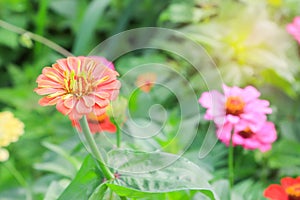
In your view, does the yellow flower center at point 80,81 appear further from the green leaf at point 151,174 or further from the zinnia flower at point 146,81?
the zinnia flower at point 146,81

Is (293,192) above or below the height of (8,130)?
below

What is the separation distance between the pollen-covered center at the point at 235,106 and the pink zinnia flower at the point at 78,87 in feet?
0.87

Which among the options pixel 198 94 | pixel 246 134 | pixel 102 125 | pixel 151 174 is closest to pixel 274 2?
pixel 198 94

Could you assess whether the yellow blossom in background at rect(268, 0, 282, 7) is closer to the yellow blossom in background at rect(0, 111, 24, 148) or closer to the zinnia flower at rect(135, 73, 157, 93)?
the zinnia flower at rect(135, 73, 157, 93)

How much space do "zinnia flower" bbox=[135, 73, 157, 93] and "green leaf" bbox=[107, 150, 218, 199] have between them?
481 mm

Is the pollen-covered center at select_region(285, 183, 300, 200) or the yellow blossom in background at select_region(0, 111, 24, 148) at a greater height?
the yellow blossom in background at select_region(0, 111, 24, 148)

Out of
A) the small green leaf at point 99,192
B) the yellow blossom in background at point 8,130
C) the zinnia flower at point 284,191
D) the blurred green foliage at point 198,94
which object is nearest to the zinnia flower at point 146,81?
the blurred green foliage at point 198,94

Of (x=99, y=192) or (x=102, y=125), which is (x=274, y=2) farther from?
(x=99, y=192)

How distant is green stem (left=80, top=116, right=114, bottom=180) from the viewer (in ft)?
2.10

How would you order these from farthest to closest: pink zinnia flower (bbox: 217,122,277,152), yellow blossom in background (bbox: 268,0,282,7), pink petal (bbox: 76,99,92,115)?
yellow blossom in background (bbox: 268,0,282,7) → pink zinnia flower (bbox: 217,122,277,152) → pink petal (bbox: 76,99,92,115)

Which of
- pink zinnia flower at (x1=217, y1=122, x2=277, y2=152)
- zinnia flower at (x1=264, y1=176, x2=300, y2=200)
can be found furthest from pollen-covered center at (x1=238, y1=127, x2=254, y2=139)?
zinnia flower at (x1=264, y1=176, x2=300, y2=200)

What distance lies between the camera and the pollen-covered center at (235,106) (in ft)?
2.85

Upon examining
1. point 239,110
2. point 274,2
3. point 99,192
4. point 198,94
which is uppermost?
point 274,2

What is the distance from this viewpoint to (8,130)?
1022mm
